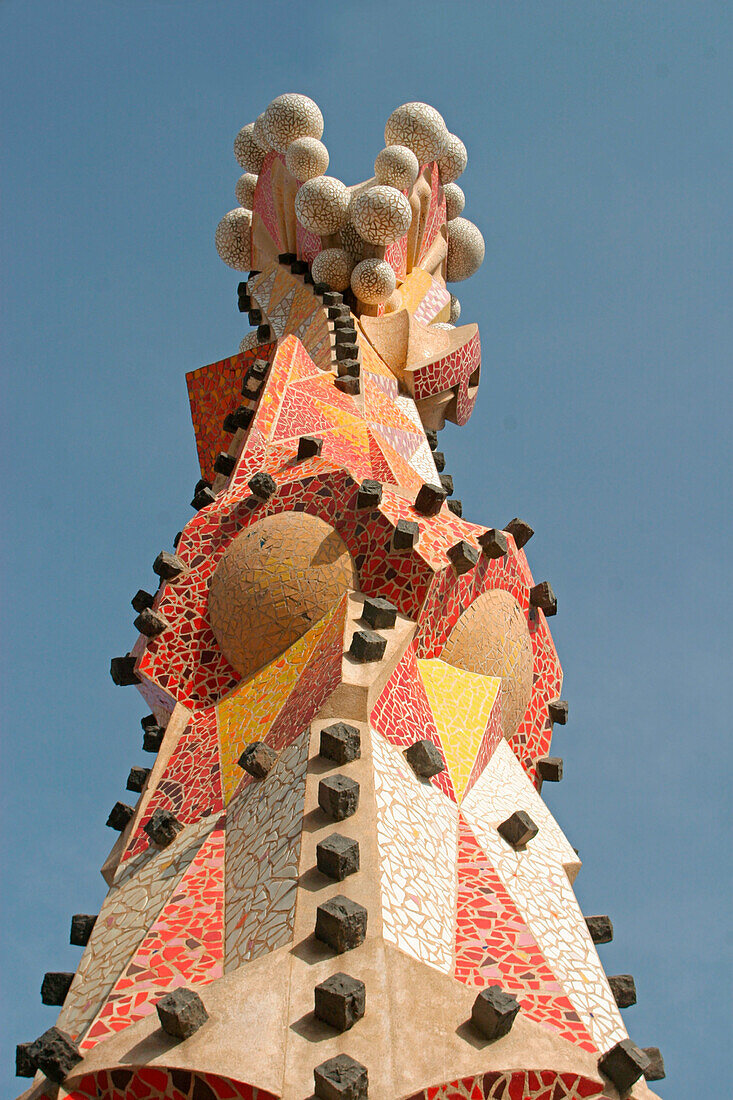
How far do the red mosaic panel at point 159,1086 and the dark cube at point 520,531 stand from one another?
5.23m

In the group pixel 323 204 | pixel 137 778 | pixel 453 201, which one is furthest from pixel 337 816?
pixel 453 201

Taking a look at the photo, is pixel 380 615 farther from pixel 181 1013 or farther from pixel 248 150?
pixel 248 150

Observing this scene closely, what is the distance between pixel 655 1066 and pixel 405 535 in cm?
341

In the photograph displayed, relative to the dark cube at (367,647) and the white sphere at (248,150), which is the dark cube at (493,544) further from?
the white sphere at (248,150)

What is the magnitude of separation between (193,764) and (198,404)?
5901mm

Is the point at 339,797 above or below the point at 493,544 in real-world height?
below

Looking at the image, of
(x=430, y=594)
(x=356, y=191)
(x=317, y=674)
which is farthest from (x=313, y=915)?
(x=356, y=191)

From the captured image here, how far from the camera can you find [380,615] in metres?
6.53

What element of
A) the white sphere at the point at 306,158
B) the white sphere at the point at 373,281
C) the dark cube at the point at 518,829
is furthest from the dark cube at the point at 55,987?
the white sphere at the point at 306,158

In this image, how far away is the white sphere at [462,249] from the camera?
50.5 feet

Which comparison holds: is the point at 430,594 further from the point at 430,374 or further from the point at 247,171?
the point at 247,171

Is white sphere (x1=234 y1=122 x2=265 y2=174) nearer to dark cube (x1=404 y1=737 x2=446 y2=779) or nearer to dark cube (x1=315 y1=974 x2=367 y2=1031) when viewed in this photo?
dark cube (x1=404 y1=737 x2=446 y2=779)

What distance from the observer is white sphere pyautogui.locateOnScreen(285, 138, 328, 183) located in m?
12.5

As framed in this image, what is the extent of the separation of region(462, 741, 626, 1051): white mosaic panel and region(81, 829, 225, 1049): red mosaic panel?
156 centimetres
